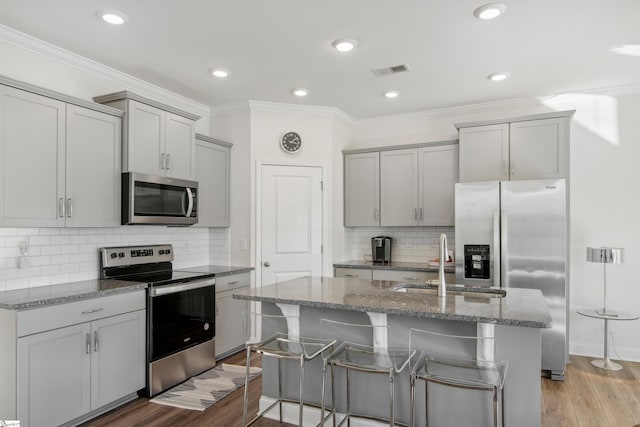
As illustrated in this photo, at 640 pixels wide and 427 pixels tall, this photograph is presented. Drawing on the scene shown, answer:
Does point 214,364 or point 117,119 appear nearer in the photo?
point 117,119

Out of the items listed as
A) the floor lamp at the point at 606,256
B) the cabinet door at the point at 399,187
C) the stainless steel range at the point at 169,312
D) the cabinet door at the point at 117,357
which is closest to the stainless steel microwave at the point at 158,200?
the stainless steel range at the point at 169,312

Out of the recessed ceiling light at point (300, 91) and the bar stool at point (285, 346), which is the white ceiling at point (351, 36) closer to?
the recessed ceiling light at point (300, 91)

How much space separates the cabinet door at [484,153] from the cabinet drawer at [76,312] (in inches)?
133

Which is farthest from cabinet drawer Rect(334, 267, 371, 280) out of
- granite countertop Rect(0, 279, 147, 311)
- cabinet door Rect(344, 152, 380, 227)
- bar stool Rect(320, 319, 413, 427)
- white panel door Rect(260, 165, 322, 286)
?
granite countertop Rect(0, 279, 147, 311)

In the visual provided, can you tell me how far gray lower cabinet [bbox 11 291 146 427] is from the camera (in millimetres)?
2516

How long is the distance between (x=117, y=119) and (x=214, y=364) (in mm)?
2346

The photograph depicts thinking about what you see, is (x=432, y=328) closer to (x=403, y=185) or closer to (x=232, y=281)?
(x=232, y=281)

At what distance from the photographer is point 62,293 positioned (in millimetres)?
2814

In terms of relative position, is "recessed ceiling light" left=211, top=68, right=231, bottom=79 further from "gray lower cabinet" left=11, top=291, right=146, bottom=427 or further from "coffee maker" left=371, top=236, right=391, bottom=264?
"coffee maker" left=371, top=236, right=391, bottom=264

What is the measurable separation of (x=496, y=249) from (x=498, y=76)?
1603mm

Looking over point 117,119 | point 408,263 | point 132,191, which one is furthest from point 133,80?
point 408,263

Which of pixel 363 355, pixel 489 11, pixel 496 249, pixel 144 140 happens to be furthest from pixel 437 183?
pixel 144 140

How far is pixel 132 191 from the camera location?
343cm

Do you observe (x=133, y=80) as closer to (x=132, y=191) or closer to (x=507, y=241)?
(x=132, y=191)
